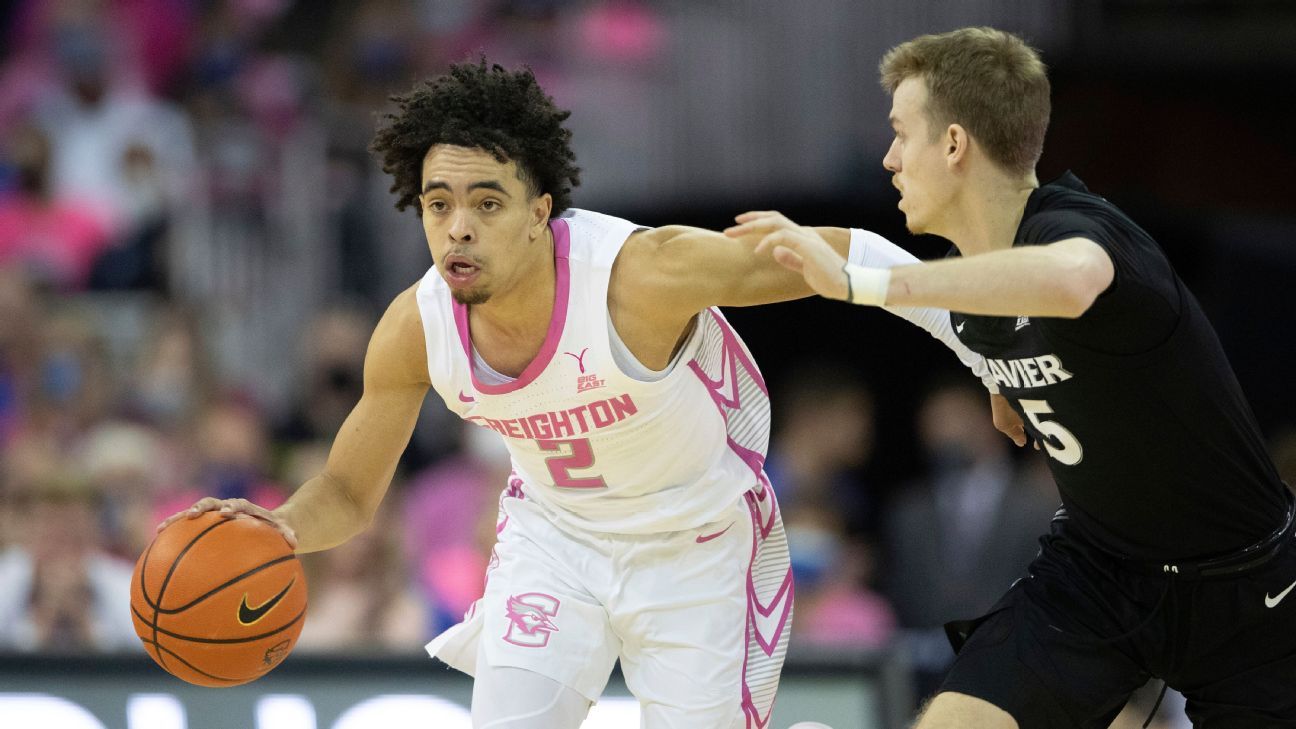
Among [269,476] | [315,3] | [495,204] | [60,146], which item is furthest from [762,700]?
[315,3]

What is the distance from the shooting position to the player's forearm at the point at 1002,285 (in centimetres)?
351

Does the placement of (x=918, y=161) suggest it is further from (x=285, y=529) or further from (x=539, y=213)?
(x=285, y=529)

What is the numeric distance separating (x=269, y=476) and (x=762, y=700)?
5.04 m

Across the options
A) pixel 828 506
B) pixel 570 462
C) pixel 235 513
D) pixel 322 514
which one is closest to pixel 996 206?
pixel 570 462

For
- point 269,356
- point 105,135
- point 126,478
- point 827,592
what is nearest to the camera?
point 827,592

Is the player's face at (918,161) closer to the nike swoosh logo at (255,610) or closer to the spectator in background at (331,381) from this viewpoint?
the nike swoosh logo at (255,610)

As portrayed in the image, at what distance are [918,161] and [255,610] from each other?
89.0 inches

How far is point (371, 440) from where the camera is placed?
4902 mm

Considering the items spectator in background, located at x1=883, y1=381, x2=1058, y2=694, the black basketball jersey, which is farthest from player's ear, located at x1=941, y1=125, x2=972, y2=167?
A: spectator in background, located at x1=883, y1=381, x2=1058, y2=694

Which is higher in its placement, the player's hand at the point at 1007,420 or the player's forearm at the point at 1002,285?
the player's forearm at the point at 1002,285

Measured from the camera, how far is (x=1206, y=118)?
37.3ft

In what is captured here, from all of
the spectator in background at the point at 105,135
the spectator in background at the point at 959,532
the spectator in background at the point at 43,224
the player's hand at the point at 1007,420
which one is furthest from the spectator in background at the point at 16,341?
the player's hand at the point at 1007,420

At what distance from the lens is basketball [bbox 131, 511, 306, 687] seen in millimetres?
4637

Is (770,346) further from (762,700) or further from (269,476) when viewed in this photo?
(762,700)
